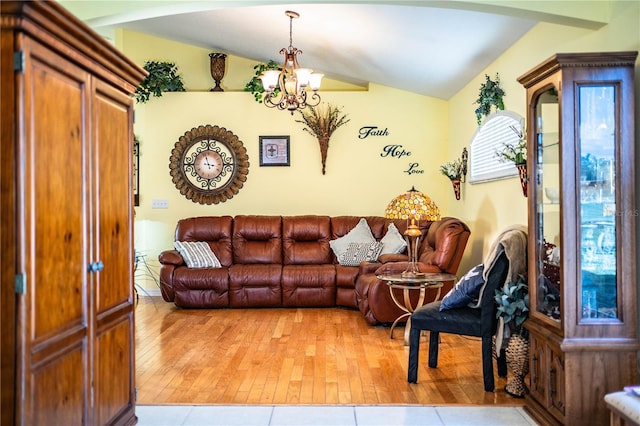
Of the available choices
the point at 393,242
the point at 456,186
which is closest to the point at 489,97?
the point at 456,186

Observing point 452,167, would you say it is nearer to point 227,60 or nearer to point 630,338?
point 227,60

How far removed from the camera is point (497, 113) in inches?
193

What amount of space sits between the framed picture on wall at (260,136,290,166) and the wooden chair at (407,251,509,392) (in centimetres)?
395

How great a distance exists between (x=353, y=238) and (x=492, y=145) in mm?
2119

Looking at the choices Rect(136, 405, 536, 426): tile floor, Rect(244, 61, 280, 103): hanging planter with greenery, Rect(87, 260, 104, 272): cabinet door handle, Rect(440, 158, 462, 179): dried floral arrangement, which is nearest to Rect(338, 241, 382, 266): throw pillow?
Rect(440, 158, 462, 179): dried floral arrangement

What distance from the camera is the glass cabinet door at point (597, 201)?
2.63 meters

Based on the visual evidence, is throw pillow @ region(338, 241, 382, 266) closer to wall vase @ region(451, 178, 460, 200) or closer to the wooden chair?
wall vase @ region(451, 178, 460, 200)

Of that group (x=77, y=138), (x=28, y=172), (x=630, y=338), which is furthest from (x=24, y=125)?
(x=630, y=338)

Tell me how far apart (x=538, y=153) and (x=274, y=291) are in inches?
151

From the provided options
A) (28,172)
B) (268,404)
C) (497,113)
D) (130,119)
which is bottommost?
(268,404)

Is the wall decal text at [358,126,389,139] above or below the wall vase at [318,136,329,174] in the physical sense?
above

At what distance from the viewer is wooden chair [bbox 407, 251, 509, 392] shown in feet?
11.0

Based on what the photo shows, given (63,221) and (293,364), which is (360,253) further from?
(63,221)

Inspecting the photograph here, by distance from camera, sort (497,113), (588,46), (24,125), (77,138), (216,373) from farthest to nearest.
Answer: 1. (497,113)
2. (216,373)
3. (588,46)
4. (77,138)
5. (24,125)
